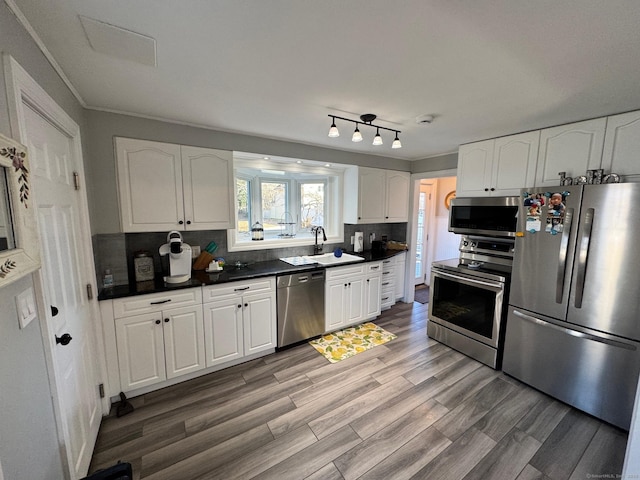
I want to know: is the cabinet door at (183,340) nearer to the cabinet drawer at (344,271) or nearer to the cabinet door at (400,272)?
the cabinet drawer at (344,271)

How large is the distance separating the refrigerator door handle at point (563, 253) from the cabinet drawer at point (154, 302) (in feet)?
9.87

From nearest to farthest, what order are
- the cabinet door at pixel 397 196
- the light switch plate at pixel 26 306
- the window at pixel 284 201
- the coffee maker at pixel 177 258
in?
the light switch plate at pixel 26 306 < the coffee maker at pixel 177 258 < the window at pixel 284 201 < the cabinet door at pixel 397 196

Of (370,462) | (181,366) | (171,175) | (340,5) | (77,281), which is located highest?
(340,5)

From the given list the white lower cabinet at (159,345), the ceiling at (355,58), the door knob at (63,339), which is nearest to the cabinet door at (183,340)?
the white lower cabinet at (159,345)

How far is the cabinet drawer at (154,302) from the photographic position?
2018 mm

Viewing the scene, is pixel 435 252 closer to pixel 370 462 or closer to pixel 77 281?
pixel 370 462

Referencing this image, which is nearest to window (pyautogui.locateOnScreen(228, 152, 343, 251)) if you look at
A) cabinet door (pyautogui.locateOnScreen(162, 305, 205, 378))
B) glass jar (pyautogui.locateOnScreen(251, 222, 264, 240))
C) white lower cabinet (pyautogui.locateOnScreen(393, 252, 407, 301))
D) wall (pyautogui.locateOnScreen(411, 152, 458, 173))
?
glass jar (pyautogui.locateOnScreen(251, 222, 264, 240))

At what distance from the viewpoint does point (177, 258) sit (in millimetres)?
2371

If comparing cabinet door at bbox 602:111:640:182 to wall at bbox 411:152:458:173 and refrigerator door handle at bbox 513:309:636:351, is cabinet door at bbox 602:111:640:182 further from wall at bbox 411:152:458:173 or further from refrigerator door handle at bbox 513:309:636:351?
wall at bbox 411:152:458:173

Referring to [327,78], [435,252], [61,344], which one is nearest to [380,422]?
[61,344]

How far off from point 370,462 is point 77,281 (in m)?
2.17

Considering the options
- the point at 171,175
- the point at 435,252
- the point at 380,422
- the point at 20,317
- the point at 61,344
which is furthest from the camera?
the point at 435,252

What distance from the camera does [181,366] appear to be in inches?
90.0

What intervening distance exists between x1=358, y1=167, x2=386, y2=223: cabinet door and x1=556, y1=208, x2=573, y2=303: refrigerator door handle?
82.8 inches
